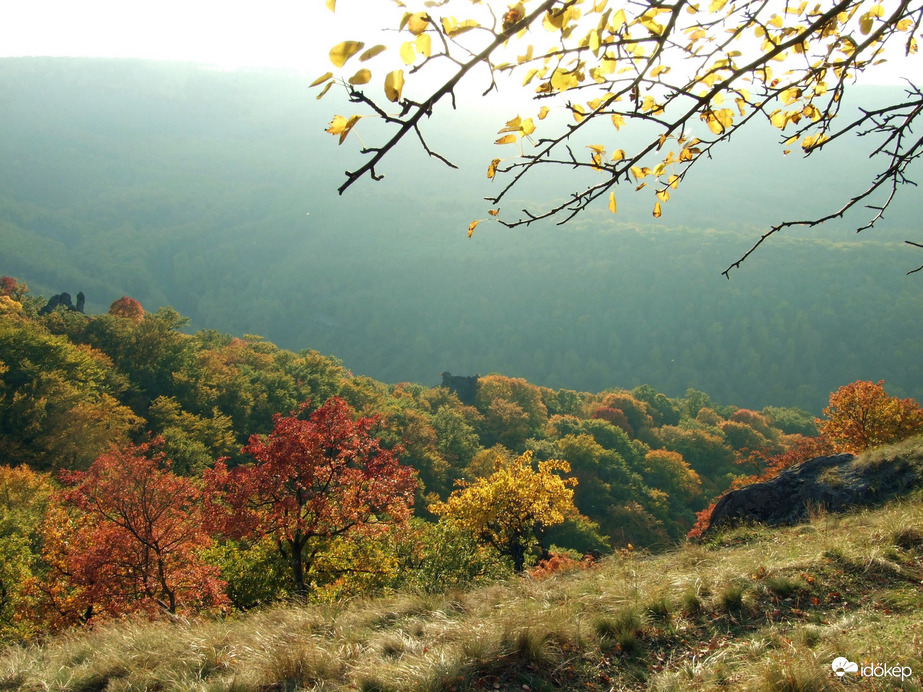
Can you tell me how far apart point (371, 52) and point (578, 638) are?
414 centimetres

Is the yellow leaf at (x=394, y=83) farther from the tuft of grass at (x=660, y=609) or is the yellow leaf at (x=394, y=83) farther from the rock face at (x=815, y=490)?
the rock face at (x=815, y=490)

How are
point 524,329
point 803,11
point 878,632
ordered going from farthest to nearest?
point 524,329, point 878,632, point 803,11

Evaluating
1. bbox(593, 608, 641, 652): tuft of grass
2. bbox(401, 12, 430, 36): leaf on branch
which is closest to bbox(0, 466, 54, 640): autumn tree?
bbox(593, 608, 641, 652): tuft of grass

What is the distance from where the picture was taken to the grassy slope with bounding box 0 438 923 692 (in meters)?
3.63

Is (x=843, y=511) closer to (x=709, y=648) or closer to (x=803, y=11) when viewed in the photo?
(x=709, y=648)

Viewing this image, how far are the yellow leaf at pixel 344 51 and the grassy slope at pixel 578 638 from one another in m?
3.63

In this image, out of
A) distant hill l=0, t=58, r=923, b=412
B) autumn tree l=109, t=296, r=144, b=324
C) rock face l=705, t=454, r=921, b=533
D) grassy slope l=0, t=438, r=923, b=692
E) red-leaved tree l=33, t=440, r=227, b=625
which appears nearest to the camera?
grassy slope l=0, t=438, r=923, b=692

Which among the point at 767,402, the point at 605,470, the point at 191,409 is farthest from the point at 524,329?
the point at 191,409

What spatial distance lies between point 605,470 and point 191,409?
35573 mm

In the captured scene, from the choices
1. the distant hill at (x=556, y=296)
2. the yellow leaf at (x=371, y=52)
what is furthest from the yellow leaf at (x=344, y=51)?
the distant hill at (x=556, y=296)

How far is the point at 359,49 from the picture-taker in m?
1.60

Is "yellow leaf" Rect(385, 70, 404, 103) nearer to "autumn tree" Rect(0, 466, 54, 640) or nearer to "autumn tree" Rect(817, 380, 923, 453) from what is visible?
"autumn tree" Rect(0, 466, 54, 640)

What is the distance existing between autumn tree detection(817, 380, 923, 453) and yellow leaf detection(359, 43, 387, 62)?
24.9 m

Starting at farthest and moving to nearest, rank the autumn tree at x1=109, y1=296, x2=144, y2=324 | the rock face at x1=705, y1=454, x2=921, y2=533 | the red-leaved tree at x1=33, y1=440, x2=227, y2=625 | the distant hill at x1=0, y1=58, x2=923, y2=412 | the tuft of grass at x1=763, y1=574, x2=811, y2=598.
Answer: the distant hill at x1=0, y1=58, x2=923, y2=412
the autumn tree at x1=109, y1=296, x2=144, y2=324
the red-leaved tree at x1=33, y1=440, x2=227, y2=625
the rock face at x1=705, y1=454, x2=921, y2=533
the tuft of grass at x1=763, y1=574, x2=811, y2=598
